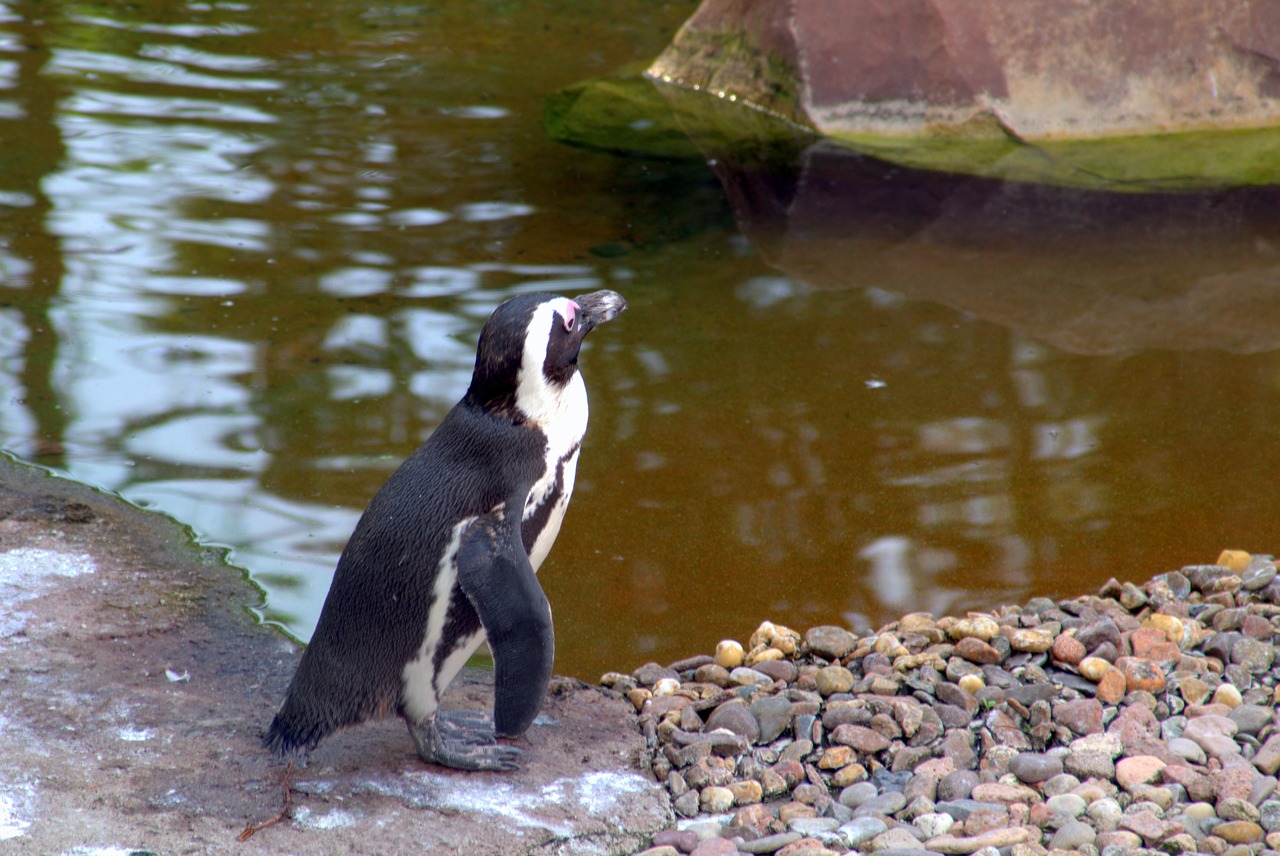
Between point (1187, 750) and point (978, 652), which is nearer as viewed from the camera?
point (1187, 750)

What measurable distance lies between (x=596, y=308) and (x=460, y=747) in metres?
0.82

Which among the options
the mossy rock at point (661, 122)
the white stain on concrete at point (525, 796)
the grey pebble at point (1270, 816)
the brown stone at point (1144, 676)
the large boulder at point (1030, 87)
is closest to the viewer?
the grey pebble at point (1270, 816)

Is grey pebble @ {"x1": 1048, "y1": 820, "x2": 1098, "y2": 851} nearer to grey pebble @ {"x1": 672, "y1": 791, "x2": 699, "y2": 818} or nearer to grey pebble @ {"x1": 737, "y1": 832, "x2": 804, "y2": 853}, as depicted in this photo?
grey pebble @ {"x1": 737, "y1": 832, "x2": 804, "y2": 853}

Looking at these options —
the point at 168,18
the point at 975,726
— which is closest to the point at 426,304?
the point at 975,726

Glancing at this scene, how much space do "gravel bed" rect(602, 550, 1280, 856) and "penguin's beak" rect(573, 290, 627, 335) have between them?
73 cm

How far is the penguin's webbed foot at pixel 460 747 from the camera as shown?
2359mm

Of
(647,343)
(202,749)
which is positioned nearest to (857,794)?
(202,749)

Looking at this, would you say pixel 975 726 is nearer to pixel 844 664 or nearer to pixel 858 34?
pixel 844 664

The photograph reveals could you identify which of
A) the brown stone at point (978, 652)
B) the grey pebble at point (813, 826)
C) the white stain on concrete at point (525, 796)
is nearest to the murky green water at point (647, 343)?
A: the brown stone at point (978, 652)

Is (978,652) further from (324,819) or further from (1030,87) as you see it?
(1030,87)

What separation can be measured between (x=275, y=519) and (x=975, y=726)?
1765 mm

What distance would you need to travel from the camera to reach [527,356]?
2.31m

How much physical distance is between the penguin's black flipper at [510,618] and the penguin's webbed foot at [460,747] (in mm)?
145

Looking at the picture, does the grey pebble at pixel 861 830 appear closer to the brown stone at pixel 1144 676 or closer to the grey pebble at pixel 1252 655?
the brown stone at pixel 1144 676
